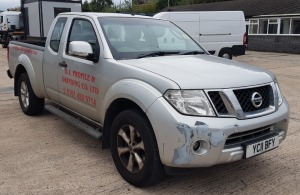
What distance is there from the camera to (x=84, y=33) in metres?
4.41

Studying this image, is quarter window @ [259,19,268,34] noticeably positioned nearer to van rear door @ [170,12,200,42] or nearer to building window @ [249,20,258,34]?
building window @ [249,20,258,34]

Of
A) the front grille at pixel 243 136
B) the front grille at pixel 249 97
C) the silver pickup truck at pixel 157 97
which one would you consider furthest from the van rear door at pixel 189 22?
the front grille at pixel 243 136

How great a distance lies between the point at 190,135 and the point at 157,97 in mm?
454

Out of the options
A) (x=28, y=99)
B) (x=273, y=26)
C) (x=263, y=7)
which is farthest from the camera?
(x=263, y=7)

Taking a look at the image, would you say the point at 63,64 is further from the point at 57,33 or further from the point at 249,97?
the point at 249,97

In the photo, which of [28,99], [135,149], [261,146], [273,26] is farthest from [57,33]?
[273,26]

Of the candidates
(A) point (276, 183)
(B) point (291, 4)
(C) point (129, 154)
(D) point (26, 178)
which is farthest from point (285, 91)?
(B) point (291, 4)

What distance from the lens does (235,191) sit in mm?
3400

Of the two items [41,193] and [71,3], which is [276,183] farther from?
[71,3]

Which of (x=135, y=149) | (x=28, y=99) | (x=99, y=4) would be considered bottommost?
(x=135, y=149)

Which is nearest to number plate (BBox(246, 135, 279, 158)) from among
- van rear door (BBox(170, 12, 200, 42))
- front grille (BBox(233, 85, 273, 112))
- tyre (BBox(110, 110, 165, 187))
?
front grille (BBox(233, 85, 273, 112))

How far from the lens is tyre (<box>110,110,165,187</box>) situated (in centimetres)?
312

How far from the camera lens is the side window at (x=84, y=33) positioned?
4.09 m

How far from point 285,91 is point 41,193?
23.9 feet
